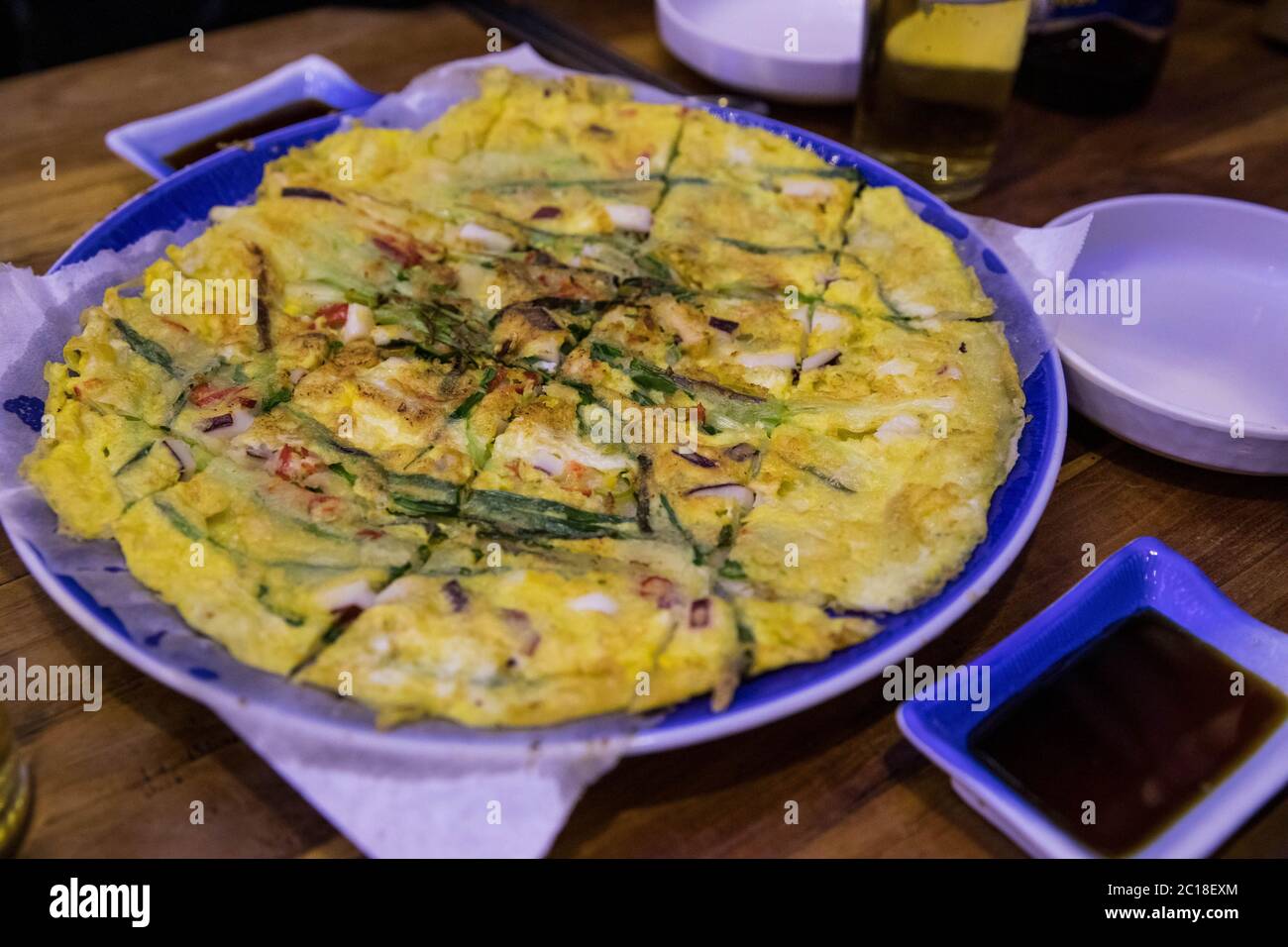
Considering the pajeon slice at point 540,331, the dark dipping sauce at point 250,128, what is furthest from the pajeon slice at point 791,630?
the dark dipping sauce at point 250,128

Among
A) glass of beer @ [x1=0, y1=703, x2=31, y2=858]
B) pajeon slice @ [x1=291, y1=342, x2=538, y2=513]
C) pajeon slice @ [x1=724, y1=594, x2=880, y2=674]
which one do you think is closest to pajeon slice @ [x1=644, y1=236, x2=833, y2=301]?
pajeon slice @ [x1=291, y1=342, x2=538, y2=513]

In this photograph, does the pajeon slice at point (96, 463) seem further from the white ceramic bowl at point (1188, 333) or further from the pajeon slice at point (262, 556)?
the white ceramic bowl at point (1188, 333)

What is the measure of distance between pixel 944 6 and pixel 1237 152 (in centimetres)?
171

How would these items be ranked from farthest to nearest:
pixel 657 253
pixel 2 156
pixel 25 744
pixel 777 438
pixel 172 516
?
1. pixel 2 156
2. pixel 657 253
3. pixel 777 438
4. pixel 172 516
5. pixel 25 744

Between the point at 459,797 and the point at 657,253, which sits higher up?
the point at 657,253

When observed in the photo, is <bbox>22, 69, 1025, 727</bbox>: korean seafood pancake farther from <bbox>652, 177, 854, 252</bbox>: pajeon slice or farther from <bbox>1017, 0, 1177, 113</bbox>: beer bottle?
<bbox>1017, 0, 1177, 113</bbox>: beer bottle

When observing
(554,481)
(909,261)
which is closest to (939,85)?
(909,261)

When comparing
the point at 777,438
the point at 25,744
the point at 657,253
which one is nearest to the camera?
the point at 25,744

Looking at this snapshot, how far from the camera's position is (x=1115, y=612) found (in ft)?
7.58

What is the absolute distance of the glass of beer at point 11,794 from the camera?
6.30 feet

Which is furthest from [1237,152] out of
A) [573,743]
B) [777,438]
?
[573,743]

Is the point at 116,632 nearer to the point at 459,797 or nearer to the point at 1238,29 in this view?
the point at 459,797

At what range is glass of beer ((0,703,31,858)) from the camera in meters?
1.92

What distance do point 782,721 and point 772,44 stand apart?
3.22 m
